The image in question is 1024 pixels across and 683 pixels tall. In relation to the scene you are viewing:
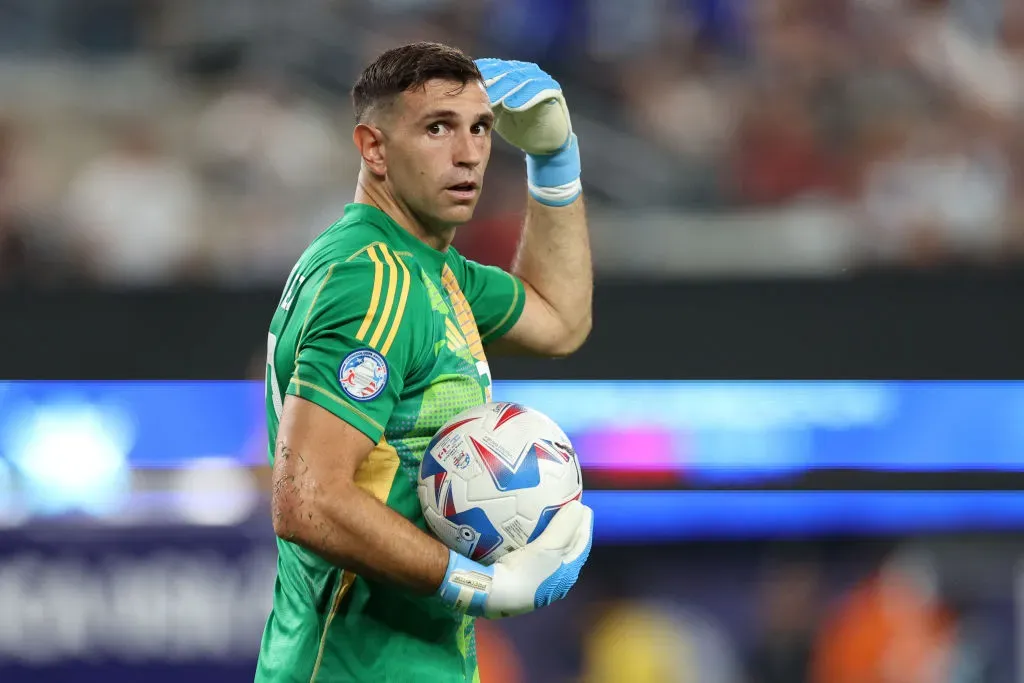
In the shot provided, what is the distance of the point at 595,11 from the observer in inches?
248

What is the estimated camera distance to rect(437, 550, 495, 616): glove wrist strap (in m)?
2.32

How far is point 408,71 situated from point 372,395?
2.15ft

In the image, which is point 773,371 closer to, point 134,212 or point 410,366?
point 134,212

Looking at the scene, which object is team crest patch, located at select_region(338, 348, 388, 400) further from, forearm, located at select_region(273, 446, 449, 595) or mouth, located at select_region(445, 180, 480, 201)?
mouth, located at select_region(445, 180, 480, 201)

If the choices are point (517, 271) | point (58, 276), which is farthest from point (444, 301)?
point (58, 276)

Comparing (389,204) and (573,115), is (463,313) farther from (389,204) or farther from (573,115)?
(573,115)

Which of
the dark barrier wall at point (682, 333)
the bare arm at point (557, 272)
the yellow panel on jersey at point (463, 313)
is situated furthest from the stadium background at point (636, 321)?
the yellow panel on jersey at point (463, 313)

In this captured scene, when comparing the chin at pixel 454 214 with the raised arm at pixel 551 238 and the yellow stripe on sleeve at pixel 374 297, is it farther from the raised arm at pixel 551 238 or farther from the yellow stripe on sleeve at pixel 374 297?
the raised arm at pixel 551 238

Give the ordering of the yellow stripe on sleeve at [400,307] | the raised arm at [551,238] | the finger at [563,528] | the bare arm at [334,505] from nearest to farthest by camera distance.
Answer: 1. the bare arm at [334,505]
2. the yellow stripe on sleeve at [400,307]
3. the finger at [563,528]
4. the raised arm at [551,238]

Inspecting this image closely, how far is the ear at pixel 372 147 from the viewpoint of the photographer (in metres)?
2.64

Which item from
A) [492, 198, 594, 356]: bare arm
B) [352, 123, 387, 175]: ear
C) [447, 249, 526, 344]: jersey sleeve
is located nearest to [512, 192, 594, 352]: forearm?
[492, 198, 594, 356]: bare arm

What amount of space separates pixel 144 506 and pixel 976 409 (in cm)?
330

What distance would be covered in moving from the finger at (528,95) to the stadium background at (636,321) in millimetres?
2622

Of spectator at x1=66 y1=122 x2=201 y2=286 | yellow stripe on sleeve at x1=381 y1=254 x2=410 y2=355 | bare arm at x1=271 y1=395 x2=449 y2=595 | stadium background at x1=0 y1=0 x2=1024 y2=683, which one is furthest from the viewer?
spectator at x1=66 y1=122 x2=201 y2=286
